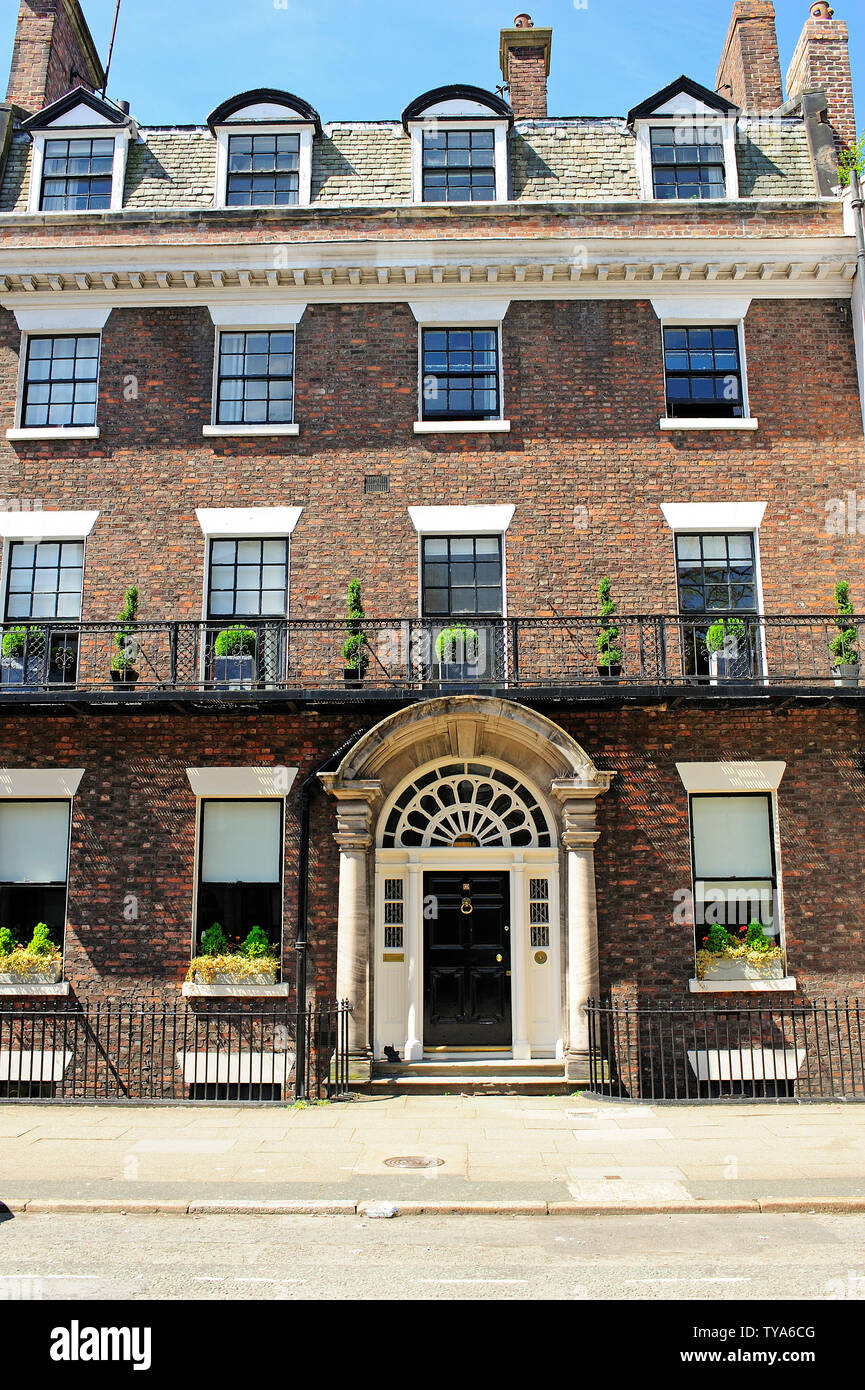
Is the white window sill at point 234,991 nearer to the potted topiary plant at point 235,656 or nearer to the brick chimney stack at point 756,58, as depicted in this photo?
the potted topiary plant at point 235,656

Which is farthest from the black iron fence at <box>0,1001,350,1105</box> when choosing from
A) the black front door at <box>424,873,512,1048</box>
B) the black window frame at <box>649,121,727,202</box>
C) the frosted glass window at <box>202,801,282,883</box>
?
the black window frame at <box>649,121,727,202</box>

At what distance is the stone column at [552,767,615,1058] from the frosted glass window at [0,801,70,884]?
653 cm

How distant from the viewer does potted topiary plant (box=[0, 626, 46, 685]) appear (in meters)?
14.3

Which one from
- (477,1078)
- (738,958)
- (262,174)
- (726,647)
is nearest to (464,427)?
(726,647)

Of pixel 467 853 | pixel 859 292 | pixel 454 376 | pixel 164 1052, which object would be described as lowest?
pixel 164 1052

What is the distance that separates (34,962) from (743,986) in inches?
352

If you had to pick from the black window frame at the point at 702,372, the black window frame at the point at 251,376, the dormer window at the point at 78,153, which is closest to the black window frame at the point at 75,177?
the dormer window at the point at 78,153

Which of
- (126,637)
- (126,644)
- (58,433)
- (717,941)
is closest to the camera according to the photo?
(717,941)

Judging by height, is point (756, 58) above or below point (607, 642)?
above

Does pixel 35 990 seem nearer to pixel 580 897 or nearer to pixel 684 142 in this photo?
pixel 580 897

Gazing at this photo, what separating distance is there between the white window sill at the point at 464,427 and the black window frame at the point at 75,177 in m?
6.19

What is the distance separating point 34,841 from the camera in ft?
46.4

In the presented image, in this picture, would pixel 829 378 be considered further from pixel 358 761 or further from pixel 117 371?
pixel 117 371

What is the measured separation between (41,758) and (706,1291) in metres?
10.8
